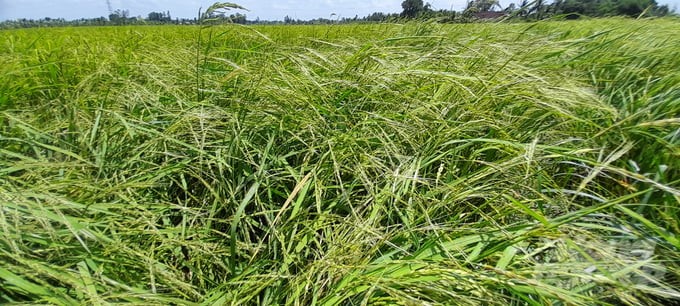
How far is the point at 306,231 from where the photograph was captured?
79cm

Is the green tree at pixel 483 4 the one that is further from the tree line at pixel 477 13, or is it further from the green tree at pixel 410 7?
the green tree at pixel 410 7

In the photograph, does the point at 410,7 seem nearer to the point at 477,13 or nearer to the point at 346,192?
the point at 477,13

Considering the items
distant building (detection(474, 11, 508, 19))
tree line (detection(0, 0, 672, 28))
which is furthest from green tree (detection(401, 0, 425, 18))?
distant building (detection(474, 11, 508, 19))

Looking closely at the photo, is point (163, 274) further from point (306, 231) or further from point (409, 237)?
point (409, 237)

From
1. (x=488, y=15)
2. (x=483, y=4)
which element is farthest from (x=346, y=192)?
(x=488, y=15)

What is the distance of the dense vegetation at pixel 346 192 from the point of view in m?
0.65

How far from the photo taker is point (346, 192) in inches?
35.0

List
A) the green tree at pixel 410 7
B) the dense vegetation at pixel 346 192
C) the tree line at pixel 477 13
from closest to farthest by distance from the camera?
1. the dense vegetation at pixel 346 192
2. the tree line at pixel 477 13
3. the green tree at pixel 410 7

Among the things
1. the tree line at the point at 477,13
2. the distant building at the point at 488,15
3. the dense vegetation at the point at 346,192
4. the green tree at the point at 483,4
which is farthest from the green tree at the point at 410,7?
the dense vegetation at the point at 346,192

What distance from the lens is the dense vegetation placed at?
0.65 m

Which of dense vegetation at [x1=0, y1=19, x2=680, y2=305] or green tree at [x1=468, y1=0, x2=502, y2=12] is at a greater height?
green tree at [x1=468, y1=0, x2=502, y2=12]

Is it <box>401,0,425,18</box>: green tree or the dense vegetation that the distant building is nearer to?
<box>401,0,425,18</box>: green tree

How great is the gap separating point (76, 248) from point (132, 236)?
0.12 m

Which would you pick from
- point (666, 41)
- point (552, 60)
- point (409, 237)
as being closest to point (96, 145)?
point (409, 237)
